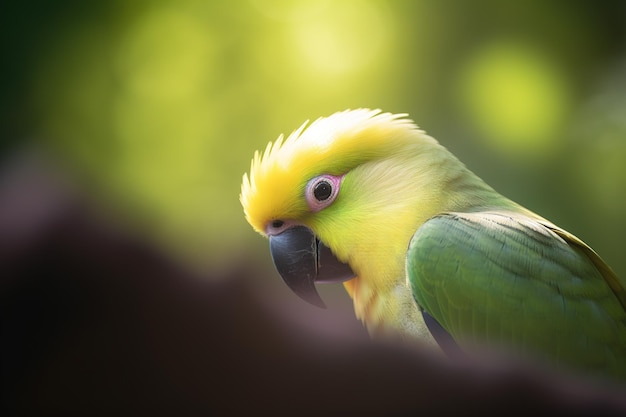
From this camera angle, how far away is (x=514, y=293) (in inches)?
39.8

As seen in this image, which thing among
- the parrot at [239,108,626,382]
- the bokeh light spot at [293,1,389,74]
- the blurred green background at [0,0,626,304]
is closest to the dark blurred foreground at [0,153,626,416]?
the parrot at [239,108,626,382]

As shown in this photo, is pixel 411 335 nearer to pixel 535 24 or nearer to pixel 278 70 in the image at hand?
pixel 278 70

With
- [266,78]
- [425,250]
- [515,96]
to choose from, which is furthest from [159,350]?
[515,96]

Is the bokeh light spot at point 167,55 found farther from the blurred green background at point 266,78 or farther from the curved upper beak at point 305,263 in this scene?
the curved upper beak at point 305,263

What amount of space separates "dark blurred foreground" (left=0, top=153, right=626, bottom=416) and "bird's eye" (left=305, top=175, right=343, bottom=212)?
1053 mm

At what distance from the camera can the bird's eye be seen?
1.24 metres

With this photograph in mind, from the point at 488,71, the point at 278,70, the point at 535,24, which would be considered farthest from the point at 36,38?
the point at 535,24

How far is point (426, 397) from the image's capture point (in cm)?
18

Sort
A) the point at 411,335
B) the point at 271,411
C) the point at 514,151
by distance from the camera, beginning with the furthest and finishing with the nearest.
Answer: the point at 514,151, the point at 411,335, the point at 271,411

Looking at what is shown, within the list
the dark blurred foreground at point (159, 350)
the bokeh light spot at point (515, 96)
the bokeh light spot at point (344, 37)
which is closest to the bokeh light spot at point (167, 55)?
the bokeh light spot at point (344, 37)

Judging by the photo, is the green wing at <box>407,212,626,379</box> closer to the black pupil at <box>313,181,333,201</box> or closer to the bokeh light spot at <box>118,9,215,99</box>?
the black pupil at <box>313,181,333,201</box>

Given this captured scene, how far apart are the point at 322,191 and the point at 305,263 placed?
159 mm

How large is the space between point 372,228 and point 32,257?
103cm

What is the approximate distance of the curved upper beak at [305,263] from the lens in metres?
1.22
